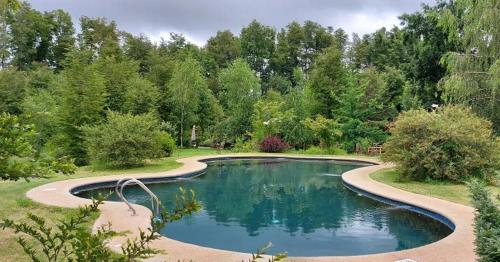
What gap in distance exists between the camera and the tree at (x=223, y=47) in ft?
123

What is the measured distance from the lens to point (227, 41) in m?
38.6

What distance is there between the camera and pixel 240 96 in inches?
918

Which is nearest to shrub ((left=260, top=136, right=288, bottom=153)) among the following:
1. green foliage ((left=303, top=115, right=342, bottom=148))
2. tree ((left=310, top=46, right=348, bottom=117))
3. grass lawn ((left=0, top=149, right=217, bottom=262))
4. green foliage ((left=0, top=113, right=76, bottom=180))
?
green foliage ((left=303, top=115, right=342, bottom=148))

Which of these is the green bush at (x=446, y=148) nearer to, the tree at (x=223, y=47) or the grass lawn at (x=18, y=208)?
the grass lawn at (x=18, y=208)

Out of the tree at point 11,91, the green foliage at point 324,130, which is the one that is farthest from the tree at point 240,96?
the tree at point 11,91

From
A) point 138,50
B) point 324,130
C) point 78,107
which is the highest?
point 138,50

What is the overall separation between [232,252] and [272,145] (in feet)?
47.9

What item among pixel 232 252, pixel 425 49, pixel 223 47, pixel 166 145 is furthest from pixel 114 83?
pixel 223 47

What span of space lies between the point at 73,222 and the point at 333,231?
6456mm

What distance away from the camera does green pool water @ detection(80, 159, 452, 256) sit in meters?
6.83

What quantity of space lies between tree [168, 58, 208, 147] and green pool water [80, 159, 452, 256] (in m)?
8.39

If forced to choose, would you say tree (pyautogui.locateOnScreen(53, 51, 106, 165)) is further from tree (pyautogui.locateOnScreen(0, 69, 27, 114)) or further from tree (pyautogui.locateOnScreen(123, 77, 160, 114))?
tree (pyautogui.locateOnScreen(0, 69, 27, 114))

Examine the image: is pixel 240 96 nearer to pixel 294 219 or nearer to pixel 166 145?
pixel 166 145

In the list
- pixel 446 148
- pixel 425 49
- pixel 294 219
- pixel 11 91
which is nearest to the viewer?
pixel 294 219
